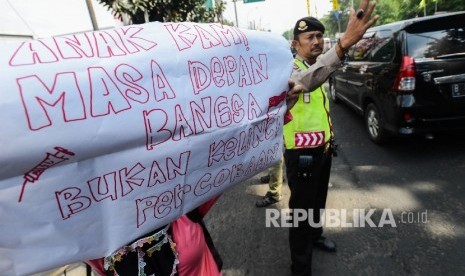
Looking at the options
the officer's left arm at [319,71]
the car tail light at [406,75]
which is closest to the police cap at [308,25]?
the officer's left arm at [319,71]

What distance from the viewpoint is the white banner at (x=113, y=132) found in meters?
0.82

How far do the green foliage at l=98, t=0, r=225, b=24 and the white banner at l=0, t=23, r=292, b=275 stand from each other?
3777 millimetres

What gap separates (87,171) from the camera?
926mm

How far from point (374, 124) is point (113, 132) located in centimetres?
475

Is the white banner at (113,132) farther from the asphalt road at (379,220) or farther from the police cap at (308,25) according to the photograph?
the asphalt road at (379,220)

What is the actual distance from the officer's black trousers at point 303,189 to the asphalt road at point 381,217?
250mm

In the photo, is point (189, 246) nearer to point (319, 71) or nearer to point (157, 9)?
point (319, 71)

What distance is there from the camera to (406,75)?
3.99m

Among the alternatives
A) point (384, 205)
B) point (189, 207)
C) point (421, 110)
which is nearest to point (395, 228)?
point (384, 205)

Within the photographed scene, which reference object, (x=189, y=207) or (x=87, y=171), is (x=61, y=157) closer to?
(x=87, y=171)

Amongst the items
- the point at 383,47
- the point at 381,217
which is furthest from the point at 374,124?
the point at 381,217

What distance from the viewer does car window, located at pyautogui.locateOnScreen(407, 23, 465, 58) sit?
3961 mm

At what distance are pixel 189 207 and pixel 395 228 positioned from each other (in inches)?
94.6

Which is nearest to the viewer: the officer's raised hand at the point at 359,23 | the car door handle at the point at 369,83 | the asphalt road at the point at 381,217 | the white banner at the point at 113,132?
the white banner at the point at 113,132
